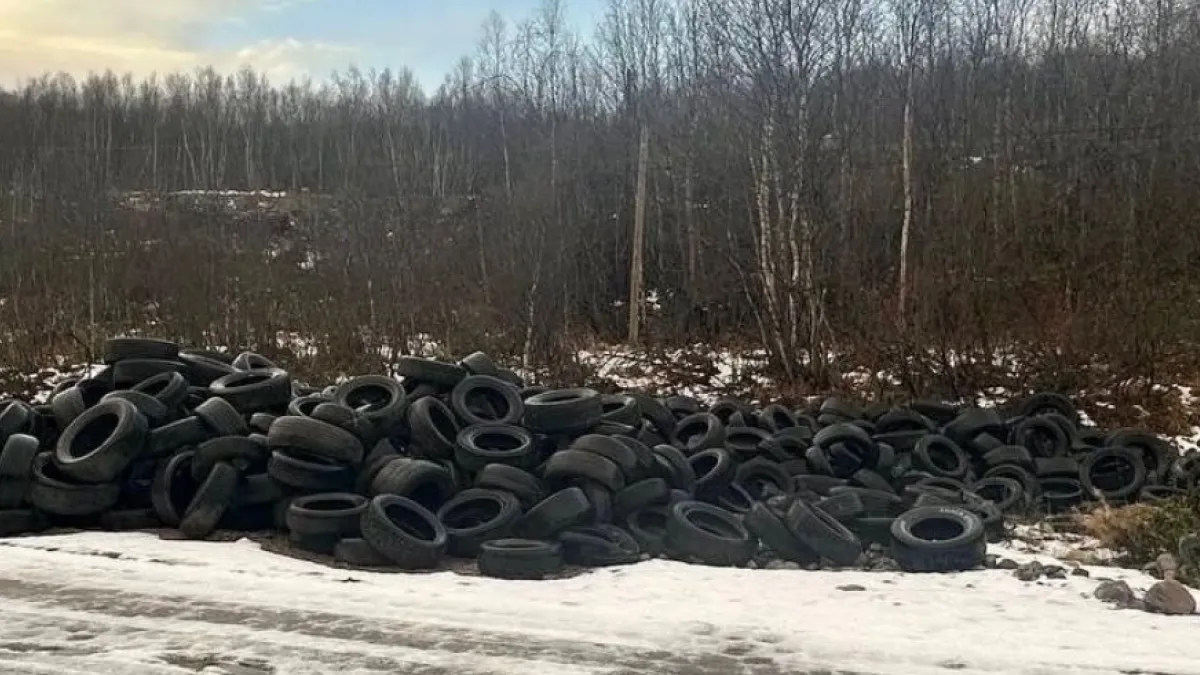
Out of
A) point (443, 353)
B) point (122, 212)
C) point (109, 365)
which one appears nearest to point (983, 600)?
point (109, 365)

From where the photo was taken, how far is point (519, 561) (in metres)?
7.70

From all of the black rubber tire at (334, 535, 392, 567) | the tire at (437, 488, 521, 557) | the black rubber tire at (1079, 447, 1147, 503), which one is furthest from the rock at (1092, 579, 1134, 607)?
the black rubber tire at (334, 535, 392, 567)

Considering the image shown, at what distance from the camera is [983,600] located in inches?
279

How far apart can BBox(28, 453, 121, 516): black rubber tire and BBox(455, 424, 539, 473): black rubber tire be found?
9.86ft

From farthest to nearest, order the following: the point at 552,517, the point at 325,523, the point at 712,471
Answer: the point at 712,471 < the point at 552,517 < the point at 325,523

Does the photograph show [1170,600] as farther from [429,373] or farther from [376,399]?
[376,399]

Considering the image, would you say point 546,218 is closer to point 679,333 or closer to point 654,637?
point 679,333

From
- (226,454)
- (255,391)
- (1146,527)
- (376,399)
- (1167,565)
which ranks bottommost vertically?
(1167,565)

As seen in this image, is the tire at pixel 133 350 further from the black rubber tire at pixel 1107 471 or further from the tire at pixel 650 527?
the black rubber tire at pixel 1107 471

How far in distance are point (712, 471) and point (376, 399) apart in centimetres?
348

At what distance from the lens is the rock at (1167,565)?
7.79 m

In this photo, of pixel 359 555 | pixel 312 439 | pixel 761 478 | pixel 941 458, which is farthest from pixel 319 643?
pixel 941 458

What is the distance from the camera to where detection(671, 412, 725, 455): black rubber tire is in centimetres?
1099

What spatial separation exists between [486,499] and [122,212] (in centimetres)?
2349
